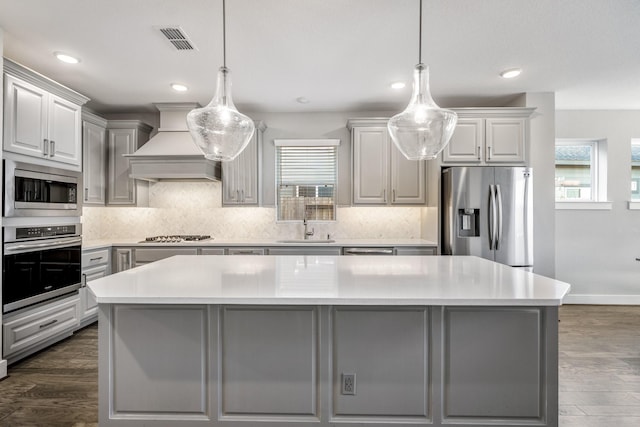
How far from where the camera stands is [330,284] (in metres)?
1.83

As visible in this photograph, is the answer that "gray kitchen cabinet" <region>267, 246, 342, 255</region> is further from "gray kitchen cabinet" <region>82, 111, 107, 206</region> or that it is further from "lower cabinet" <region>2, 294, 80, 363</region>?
"gray kitchen cabinet" <region>82, 111, 107, 206</region>

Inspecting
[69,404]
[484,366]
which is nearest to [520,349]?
[484,366]

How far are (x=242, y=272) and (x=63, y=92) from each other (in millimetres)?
2583

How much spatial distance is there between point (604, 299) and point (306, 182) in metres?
4.24

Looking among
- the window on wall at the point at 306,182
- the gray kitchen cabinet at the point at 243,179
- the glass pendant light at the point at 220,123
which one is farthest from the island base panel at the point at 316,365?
the window on wall at the point at 306,182

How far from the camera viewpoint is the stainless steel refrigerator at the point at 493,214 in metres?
3.77

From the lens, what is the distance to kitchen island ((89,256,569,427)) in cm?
181

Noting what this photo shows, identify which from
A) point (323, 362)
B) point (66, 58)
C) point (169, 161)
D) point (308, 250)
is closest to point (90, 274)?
point (169, 161)

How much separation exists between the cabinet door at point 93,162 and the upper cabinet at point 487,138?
410 centimetres

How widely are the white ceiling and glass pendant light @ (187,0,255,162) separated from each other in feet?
2.31

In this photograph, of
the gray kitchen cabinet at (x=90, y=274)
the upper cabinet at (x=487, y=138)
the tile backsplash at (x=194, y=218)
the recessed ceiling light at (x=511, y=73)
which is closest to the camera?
the recessed ceiling light at (x=511, y=73)

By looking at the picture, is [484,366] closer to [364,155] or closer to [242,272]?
[242,272]

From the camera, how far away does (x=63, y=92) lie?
10.5 feet

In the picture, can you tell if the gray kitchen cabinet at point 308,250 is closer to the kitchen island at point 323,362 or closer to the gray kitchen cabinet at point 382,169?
the gray kitchen cabinet at point 382,169
